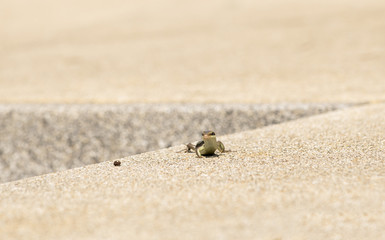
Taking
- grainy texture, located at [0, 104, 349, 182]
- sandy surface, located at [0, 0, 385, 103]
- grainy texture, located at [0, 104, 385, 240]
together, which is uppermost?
sandy surface, located at [0, 0, 385, 103]

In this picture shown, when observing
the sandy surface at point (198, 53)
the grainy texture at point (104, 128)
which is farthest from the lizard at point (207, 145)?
the sandy surface at point (198, 53)

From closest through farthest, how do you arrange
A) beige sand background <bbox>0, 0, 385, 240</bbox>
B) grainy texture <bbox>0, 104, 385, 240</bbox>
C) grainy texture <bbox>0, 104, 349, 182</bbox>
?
grainy texture <bbox>0, 104, 385, 240</bbox>
beige sand background <bbox>0, 0, 385, 240</bbox>
grainy texture <bbox>0, 104, 349, 182</bbox>

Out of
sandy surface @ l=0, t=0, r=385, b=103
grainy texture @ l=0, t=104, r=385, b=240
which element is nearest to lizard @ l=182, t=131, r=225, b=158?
grainy texture @ l=0, t=104, r=385, b=240

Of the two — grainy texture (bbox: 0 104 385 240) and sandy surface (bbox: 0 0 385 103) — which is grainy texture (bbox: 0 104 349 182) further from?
grainy texture (bbox: 0 104 385 240)

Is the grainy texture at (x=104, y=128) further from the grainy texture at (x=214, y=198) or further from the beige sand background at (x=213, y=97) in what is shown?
the grainy texture at (x=214, y=198)

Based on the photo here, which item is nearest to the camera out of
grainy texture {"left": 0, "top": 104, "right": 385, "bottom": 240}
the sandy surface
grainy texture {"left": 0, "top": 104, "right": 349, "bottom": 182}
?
grainy texture {"left": 0, "top": 104, "right": 385, "bottom": 240}

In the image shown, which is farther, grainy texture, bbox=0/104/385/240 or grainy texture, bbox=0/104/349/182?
grainy texture, bbox=0/104/349/182

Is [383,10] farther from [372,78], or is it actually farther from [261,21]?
[372,78]
